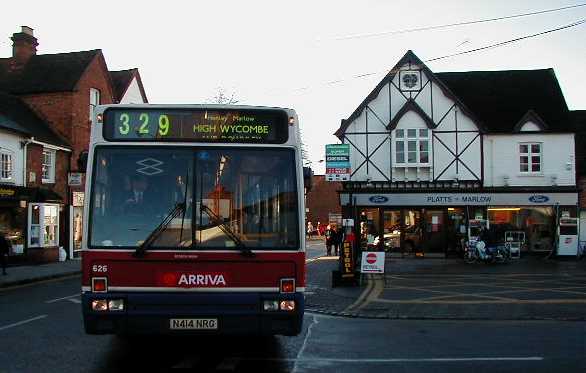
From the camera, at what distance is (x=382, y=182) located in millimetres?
32438

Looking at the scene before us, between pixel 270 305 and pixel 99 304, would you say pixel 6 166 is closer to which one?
pixel 99 304

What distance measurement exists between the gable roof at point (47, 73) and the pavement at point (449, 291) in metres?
9.69

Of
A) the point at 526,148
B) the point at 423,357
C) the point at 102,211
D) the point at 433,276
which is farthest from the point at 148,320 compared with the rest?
the point at 526,148

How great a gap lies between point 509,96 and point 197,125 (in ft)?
97.7

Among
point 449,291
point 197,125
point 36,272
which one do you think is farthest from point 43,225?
point 197,125

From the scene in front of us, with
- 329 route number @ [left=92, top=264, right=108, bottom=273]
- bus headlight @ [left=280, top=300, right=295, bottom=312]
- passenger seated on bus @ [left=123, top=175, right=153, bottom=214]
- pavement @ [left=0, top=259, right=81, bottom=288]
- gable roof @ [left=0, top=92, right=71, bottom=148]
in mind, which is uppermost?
gable roof @ [left=0, top=92, right=71, bottom=148]

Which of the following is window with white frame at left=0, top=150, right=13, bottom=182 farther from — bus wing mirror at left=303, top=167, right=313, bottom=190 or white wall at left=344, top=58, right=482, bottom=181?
bus wing mirror at left=303, top=167, right=313, bottom=190

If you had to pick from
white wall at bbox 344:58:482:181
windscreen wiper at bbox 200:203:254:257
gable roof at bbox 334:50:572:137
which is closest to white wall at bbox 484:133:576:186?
gable roof at bbox 334:50:572:137

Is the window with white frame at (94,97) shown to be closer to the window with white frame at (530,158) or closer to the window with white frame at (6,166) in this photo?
the window with white frame at (6,166)

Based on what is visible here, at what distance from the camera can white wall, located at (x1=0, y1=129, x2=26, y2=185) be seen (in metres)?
25.3

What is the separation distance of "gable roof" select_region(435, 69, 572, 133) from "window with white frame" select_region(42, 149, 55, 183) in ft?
68.2

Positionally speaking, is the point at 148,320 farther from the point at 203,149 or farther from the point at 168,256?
the point at 203,149

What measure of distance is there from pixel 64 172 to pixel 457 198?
19013 millimetres

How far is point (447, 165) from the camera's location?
32438mm
